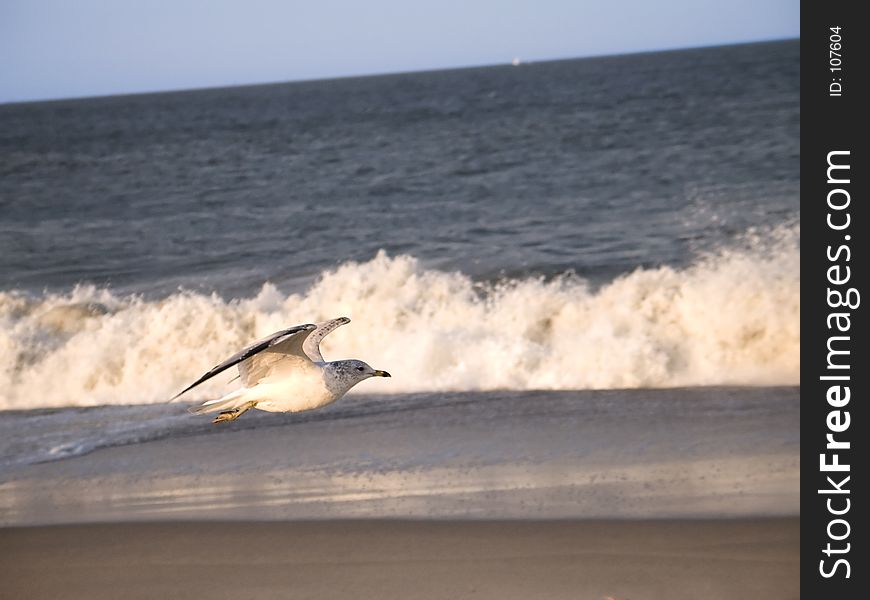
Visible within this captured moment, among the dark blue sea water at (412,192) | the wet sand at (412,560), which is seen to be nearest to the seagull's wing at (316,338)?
the wet sand at (412,560)

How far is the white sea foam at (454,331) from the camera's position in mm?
9773

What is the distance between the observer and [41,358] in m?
11.0

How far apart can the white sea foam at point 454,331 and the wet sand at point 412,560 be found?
10.4 ft

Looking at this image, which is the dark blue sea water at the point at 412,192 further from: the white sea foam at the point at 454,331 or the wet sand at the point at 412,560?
the wet sand at the point at 412,560

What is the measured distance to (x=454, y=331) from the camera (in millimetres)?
10766

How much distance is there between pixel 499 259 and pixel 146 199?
880cm

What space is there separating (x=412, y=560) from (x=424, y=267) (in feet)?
24.6

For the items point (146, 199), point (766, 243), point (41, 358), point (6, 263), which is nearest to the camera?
point (41, 358)

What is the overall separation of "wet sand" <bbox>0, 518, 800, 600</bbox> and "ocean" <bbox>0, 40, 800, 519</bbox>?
4.04ft

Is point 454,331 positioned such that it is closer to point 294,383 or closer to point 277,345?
point 294,383

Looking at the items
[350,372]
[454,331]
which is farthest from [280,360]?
[454,331]
